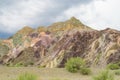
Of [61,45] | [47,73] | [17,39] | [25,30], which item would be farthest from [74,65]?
[25,30]

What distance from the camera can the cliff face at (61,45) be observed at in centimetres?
7975

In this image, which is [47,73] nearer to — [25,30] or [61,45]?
[61,45]

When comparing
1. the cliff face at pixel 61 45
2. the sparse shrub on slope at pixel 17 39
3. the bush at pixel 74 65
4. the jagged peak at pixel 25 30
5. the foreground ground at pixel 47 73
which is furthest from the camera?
the jagged peak at pixel 25 30

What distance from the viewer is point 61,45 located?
89750 mm

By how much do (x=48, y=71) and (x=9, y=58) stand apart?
57.6 metres

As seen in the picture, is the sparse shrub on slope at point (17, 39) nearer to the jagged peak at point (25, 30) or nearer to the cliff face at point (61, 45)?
the cliff face at point (61, 45)

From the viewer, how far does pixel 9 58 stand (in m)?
98.2

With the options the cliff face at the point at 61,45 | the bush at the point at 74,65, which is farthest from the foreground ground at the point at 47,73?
the cliff face at the point at 61,45

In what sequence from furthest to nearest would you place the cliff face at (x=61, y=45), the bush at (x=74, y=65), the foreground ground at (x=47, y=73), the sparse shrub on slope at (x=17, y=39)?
the sparse shrub on slope at (x=17, y=39)
the cliff face at (x=61, y=45)
the bush at (x=74, y=65)
the foreground ground at (x=47, y=73)

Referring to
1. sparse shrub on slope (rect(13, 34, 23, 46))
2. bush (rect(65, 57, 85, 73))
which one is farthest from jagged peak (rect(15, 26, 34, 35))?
bush (rect(65, 57, 85, 73))

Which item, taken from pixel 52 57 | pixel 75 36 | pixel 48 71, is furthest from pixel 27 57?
pixel 48 71

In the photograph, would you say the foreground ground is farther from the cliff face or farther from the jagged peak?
the jagged peak

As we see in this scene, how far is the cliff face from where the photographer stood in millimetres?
79750

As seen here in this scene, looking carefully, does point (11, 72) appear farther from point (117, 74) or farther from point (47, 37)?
point (47, 37)
